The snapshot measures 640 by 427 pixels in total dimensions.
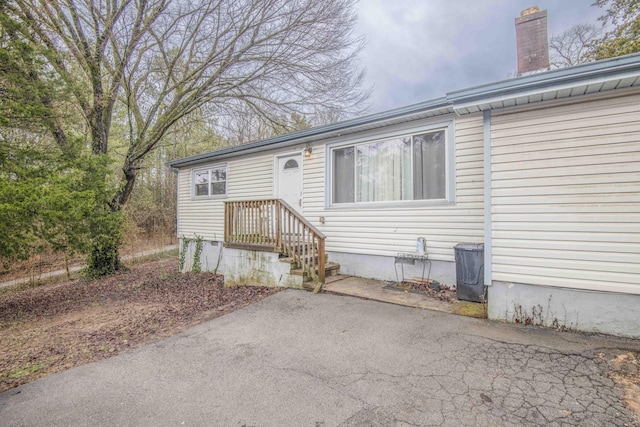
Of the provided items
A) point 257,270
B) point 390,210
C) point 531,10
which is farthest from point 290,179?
point 531,10

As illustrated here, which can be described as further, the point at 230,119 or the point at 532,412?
the point at 230,119

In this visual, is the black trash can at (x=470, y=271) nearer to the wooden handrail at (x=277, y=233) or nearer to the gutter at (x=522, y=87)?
the gutter at (x=522, y=87)

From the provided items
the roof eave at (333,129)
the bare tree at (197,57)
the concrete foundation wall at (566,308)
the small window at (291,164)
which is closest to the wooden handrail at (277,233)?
the small window at (291,164)

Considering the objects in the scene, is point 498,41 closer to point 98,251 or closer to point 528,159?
point 528,159

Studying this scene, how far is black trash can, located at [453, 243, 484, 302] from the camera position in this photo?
14.6 feet

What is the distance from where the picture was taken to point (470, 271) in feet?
14.9

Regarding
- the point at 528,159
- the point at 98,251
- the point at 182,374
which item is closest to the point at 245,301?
the point at 182,374

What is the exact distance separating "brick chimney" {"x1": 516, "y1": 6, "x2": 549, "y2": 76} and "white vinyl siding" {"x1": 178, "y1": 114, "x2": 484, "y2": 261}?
943mm

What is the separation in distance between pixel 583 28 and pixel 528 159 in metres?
12.3

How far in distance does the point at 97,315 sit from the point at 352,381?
18.2 feet

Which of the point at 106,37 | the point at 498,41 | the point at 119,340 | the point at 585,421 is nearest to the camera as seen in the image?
the point at 585,421

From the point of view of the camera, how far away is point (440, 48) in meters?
14.2

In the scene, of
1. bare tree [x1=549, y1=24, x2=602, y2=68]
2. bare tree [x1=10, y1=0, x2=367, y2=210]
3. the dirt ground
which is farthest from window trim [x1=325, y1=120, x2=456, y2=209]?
bare tree [x1=549, y1=24, x2=602, y2=68]

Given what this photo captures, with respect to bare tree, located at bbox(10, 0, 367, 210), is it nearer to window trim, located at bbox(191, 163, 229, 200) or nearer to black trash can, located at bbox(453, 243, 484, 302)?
window trim, located at bbox(191, 163, 229, 200)
